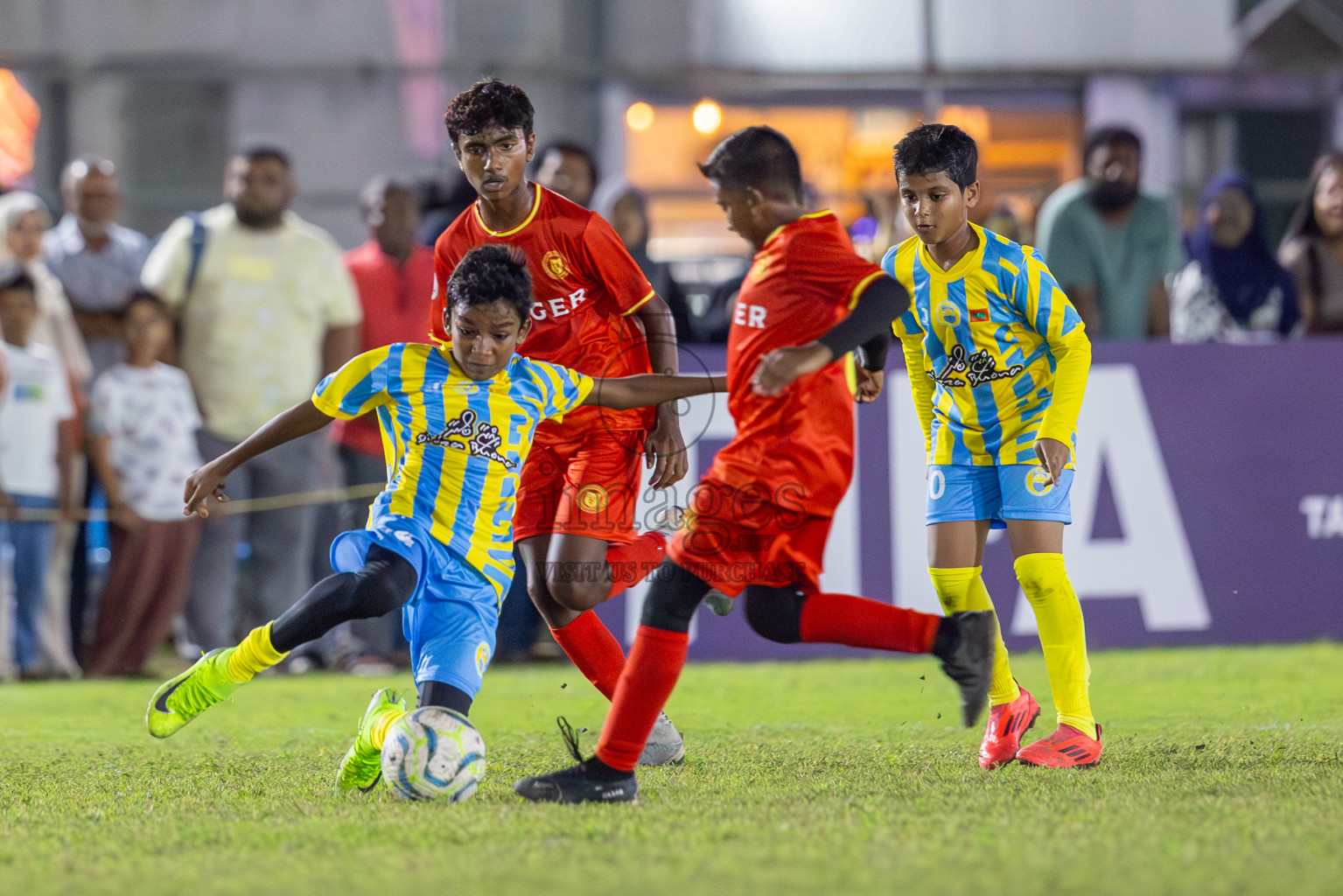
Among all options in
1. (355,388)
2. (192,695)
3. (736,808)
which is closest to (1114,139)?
(355,388)

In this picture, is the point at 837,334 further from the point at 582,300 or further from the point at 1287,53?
the point at 1287,53

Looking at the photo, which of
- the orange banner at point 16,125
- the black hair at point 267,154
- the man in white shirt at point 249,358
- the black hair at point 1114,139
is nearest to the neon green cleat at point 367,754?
the man in white shirt at point 249,358

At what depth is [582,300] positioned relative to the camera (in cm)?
530

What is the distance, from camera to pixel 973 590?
5.24 m

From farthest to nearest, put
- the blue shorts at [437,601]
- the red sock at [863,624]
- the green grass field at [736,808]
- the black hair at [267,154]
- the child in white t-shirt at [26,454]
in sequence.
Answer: the black hair at [267,154] < the child in white t-shirt at [26,454] < the blue shorts at [437,601] < the red sock at [863,624] < the green grass field at [736,808]

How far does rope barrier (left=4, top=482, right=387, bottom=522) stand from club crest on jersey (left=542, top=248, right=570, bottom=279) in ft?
10.7

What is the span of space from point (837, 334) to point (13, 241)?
19.3ft

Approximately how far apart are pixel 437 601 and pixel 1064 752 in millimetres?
1931

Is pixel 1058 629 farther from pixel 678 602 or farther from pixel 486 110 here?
pixel 486 110

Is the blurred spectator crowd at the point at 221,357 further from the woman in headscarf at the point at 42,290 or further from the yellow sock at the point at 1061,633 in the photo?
the yellow sock at the point at 1061,633

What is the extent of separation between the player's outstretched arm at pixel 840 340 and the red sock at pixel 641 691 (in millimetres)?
708

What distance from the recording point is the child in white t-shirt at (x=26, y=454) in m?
8.28

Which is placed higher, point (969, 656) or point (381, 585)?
point (381, 585)

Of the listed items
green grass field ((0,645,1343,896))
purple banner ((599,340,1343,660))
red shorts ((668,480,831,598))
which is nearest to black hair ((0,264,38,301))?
green grass field ((0,645,1343,896))
